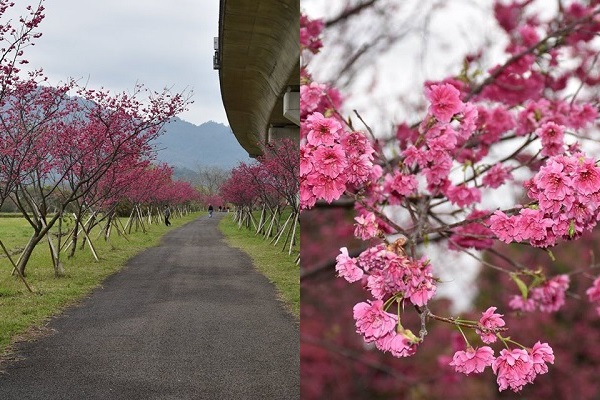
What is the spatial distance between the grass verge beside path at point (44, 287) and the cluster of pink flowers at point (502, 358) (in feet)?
11.2

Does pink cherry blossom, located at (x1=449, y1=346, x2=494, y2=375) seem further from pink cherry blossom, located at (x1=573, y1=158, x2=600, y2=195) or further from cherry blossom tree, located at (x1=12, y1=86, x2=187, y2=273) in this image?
cherry blossom tree, located at (x1=12, y1=86, x2=187, y2=273)

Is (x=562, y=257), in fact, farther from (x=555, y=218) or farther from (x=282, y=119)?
(x=282, y=119)

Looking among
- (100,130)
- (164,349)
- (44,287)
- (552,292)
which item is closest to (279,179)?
(100,130)

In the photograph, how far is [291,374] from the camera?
3697mm

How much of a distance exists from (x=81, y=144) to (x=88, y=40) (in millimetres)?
4314

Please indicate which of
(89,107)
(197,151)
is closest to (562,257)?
(89,107)

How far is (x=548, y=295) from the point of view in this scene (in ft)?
4.03

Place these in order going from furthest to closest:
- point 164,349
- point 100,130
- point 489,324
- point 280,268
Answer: point 280,268, point 100,130, point 164,349, point 489,324

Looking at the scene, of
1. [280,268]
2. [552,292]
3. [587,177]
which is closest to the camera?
[587,177]

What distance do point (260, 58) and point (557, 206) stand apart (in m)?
5.05

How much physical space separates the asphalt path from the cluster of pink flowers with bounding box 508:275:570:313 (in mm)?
2351

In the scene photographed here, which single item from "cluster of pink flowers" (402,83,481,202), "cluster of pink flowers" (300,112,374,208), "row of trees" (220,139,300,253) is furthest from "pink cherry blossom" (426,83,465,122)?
"row of trees" (220,139,300,253)

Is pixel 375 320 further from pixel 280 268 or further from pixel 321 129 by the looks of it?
pixel 280 268

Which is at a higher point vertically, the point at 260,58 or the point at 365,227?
the point at 260,58
